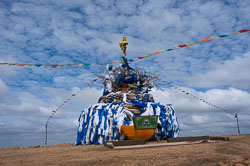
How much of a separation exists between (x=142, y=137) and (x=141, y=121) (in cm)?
65

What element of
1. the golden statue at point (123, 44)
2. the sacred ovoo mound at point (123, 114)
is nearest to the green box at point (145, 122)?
the sacred ovoo mound at point (123, 114)

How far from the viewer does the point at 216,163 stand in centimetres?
259

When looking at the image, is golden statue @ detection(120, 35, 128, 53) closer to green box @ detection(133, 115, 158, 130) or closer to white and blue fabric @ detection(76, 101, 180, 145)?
white and blue fabric @ detection(76, 101, 180, 145)

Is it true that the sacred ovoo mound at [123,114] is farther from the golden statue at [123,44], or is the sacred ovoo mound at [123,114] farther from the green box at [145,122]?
the golden statue at [123,44]

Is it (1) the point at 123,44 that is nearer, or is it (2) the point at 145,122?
(2) the point at 145,122

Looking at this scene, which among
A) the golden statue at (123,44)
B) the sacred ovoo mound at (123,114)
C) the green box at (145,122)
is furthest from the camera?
the golden statue at (123,44)

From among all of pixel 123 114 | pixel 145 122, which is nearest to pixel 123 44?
pixel 123 114

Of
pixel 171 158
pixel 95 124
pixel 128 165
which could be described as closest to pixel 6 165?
pixel 128 165

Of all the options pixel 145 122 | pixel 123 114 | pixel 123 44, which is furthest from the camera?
pixel 123 44

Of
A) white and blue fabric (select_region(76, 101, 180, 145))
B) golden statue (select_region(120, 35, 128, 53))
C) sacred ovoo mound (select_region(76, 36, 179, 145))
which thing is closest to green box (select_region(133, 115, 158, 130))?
sacred ovoo mound (select_region(76, 36, 179, 145))

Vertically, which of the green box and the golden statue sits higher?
the golden statue

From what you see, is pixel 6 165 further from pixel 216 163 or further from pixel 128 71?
pixel 128 71

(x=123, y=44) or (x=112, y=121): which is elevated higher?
(x=123, y=44)

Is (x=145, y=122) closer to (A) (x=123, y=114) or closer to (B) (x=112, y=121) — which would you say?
(A) (x=123, y=114)
